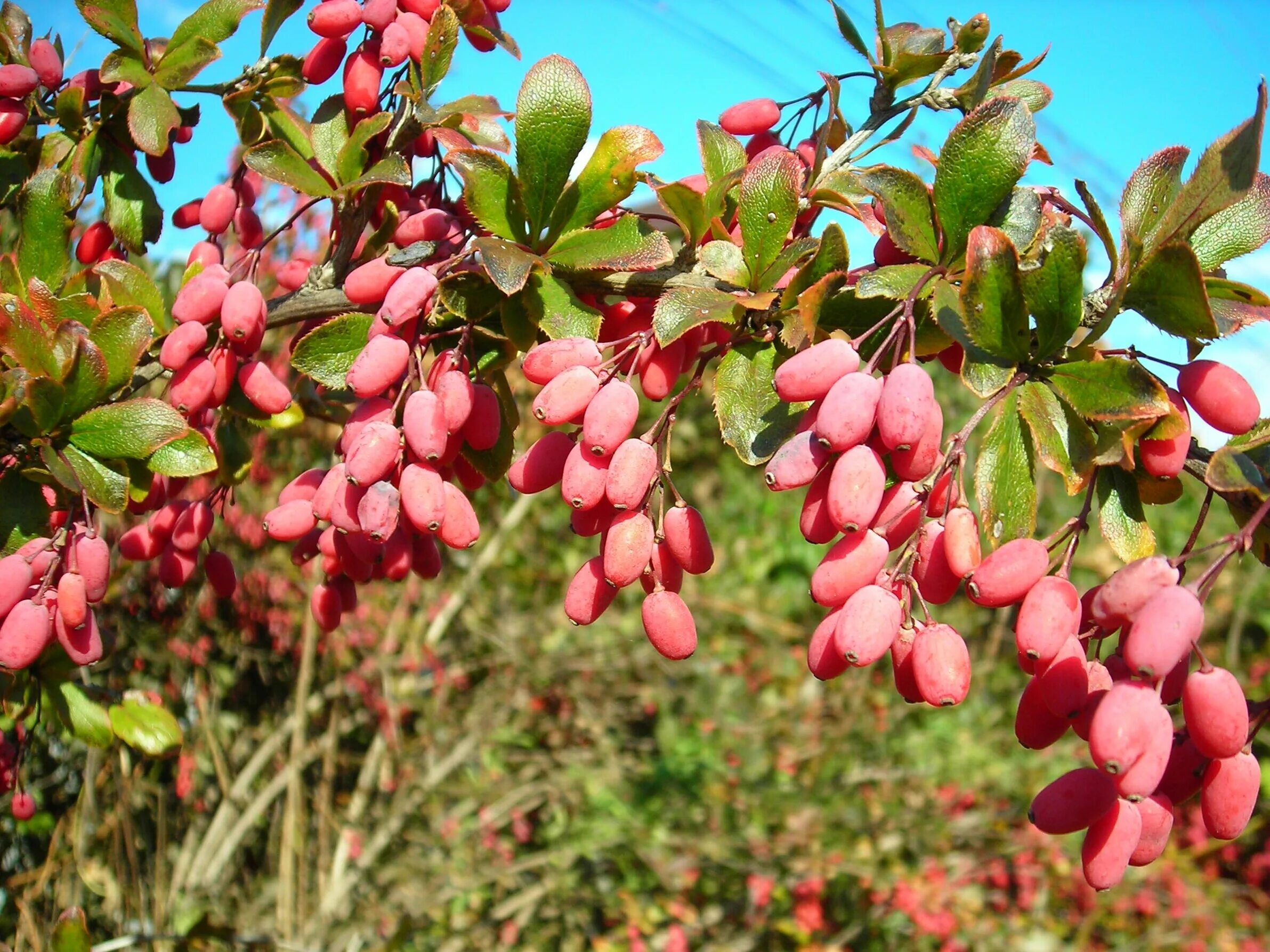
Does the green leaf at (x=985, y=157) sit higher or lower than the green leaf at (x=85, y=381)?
higher

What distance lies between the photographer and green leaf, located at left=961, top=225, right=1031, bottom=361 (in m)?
0.64

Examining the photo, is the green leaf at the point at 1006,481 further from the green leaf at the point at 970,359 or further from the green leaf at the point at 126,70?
the green leaf at the point at 126,70

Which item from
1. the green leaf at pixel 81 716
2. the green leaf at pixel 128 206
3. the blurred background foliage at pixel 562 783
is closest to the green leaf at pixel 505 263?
the green leaf at pixel 128 206

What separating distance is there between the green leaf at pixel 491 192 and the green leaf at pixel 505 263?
0.05 meters

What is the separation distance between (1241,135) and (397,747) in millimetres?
→ 2454

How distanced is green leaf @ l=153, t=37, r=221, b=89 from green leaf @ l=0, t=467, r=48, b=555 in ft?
1.39

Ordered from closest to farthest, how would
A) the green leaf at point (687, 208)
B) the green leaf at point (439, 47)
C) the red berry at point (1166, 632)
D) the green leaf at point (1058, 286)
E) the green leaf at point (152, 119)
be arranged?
the red berry at point (1166, 632)
the green leaf at point (1058, 286)
the green leaf at point (687, 208)
the green leaf at point (439, 47)
the green leaf at point (152, 119)

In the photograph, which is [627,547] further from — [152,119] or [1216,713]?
[152,119]

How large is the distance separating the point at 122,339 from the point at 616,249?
44 centimetres

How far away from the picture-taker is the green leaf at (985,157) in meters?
0.68

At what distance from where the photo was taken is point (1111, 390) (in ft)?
2.08

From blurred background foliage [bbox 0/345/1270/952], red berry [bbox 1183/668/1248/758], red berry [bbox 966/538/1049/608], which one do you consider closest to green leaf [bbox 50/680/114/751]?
red berry [bbox 966/538/1049/608]

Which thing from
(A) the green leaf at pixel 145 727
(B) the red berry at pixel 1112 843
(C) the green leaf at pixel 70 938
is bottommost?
(C) the green leaf at pixel 70 938

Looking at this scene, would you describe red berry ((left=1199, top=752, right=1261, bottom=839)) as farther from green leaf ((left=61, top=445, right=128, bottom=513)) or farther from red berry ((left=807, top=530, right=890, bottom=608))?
green leaf ((left=61, top=445, right=128, bottom=513))
